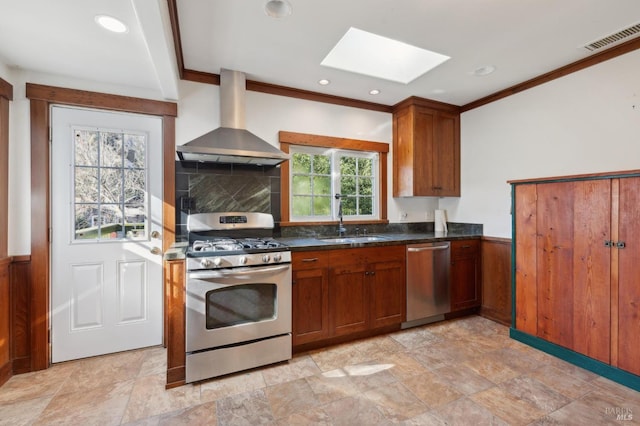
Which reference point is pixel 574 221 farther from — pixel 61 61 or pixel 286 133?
pixel 61 61

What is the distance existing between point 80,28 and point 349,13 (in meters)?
1.72

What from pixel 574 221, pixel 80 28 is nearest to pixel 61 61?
pixel 80 28

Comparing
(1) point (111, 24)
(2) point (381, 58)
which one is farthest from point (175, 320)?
(2) point (381, 58)

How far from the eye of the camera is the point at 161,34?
1.67m

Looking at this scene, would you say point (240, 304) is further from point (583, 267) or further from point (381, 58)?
point (583, 267)

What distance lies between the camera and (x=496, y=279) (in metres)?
3.15

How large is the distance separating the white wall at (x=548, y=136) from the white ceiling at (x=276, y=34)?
31cm

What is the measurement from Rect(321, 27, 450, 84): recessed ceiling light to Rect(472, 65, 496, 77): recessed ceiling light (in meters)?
0.43

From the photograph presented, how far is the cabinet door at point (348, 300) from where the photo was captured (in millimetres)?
2531

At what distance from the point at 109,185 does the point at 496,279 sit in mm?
4007

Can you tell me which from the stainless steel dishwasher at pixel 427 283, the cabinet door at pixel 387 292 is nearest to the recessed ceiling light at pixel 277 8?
the cabinet door at pixel 387 292

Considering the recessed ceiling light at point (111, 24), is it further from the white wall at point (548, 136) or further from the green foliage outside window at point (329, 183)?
the white wall at point (548, 136)

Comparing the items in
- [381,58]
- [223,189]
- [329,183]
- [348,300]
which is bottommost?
[348,300]

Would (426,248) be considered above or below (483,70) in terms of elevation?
below
